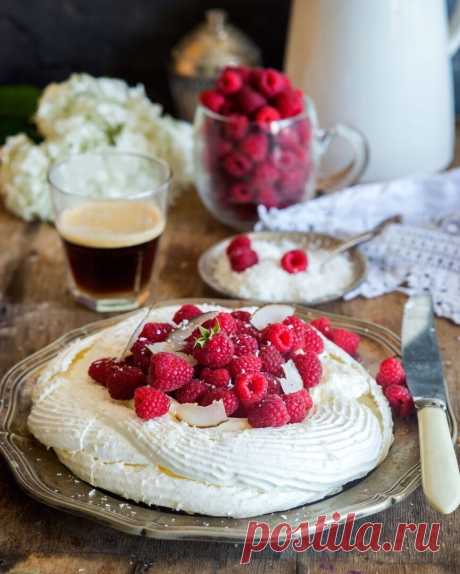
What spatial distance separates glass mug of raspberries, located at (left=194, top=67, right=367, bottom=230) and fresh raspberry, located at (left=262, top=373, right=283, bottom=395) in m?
0.72

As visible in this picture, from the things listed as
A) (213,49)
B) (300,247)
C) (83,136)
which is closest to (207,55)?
(213,49)

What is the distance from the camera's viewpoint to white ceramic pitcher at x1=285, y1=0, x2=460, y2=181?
1877 mm

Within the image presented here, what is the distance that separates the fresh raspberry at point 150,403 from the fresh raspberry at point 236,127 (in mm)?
797

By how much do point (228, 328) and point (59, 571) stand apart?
0.37 meters

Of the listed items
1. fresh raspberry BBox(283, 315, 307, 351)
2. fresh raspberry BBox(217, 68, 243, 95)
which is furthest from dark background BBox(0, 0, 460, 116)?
fresh raspberry BBox(283, 315, 307, 351)

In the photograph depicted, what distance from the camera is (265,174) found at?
5.75 ft

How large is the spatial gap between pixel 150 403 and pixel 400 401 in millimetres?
362

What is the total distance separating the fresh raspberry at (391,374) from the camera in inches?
48.8

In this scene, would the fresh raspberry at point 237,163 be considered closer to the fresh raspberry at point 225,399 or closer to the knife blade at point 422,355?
the knife blade at point 422,355

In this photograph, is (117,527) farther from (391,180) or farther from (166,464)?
(391,180)

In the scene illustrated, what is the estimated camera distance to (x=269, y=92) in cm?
174

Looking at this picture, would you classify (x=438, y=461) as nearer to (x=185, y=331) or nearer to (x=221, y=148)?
(x=185, y=331)

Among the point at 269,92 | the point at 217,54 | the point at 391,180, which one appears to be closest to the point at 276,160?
the point at 269,92

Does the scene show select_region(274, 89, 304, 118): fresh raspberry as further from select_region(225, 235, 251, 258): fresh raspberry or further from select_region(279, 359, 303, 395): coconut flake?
select_region(279, 359, 303, 395): coconut flake
